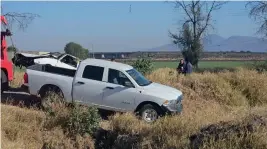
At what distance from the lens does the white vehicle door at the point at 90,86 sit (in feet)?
46.0

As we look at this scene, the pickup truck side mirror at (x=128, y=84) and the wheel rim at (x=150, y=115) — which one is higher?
the pickup truck side mirror at (x=128, y=84)

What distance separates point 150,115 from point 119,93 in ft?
3.94

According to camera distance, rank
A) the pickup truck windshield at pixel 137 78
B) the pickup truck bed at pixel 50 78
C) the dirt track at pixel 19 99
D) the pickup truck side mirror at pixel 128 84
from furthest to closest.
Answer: the dirt track at pixel 19 99, the pickup truck bed at pixel 50 78, the pickup truck windshield at pixel 137 78, the pickup truck side mirror at pixel 128 84

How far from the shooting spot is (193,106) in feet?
58.7

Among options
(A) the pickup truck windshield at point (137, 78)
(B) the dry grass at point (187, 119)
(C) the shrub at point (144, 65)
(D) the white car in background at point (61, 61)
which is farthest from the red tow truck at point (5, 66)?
(C) the shrub at point (144, 65)

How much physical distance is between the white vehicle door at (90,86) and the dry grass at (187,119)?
91 cm

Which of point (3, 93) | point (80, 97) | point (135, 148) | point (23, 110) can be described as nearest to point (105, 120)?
point (80, 97)

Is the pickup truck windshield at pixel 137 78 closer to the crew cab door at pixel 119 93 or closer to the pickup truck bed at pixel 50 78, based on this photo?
the crew cab door at pixel 119 93

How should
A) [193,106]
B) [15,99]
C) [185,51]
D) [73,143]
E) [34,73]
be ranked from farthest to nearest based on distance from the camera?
[185,51] → [193,106] → [15,99] → [34,73] → [73,143]

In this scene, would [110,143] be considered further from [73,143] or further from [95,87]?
[95,87]

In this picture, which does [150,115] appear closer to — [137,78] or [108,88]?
[137,78]

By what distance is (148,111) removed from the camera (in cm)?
1357

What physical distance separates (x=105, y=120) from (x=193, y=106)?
492cm

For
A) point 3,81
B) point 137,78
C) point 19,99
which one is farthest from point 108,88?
point 3,81
